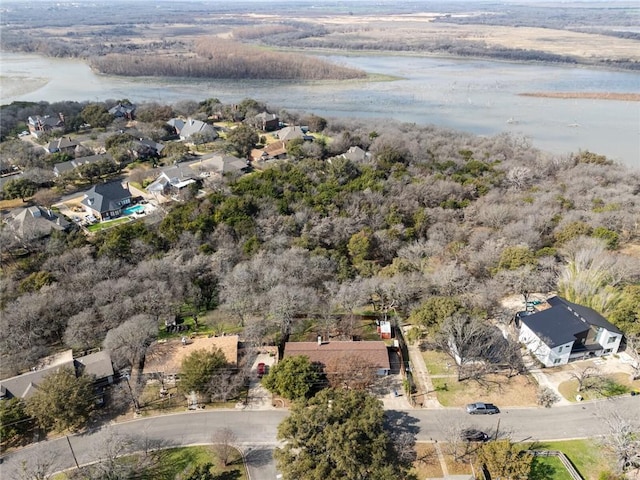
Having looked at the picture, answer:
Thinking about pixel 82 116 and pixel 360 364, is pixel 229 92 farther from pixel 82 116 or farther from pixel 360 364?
pixel 360 364

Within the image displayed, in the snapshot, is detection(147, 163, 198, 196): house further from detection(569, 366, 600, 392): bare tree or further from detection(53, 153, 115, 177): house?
detection(569, 366, 600, 392): bare tree

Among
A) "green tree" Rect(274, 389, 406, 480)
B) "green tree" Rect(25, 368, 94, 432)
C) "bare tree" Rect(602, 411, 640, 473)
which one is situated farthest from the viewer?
"green tree" Rect(25, 368, 94, 432)

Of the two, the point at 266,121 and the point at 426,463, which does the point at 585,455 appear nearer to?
the point at 426,463

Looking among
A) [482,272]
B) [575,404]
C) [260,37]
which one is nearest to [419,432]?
[575,404]

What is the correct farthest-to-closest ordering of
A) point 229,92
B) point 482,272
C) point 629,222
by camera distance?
point 229,92
point 629,222
point 482,272

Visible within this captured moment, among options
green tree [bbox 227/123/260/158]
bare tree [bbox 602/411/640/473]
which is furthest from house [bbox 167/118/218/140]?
bare tree [bbox 602/411/640/473]
